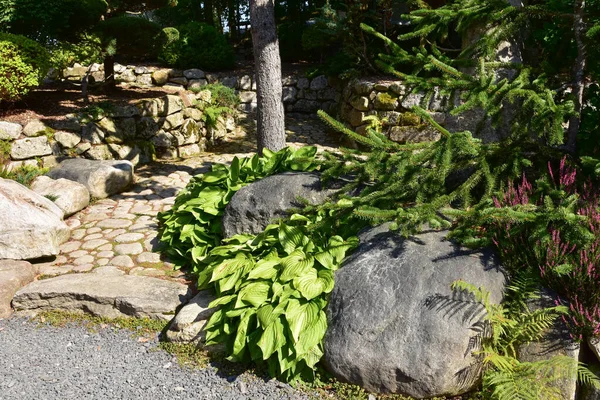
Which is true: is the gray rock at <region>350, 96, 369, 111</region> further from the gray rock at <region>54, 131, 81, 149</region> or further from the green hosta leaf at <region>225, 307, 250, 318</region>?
the green hosta leaf at <region>225, 307, 250, 318</region>

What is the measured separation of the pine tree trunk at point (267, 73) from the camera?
7.31 meters

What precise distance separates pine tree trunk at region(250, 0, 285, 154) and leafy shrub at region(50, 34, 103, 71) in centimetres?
365

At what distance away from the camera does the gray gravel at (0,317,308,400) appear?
3930 mm

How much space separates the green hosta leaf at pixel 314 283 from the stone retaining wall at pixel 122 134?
5.95 meters

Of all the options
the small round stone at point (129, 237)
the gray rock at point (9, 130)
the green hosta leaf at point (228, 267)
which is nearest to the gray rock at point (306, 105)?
the gray rock at point (9, 130)

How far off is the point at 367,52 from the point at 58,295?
8.92 metres

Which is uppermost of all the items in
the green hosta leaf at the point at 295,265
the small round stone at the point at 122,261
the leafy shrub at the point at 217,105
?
the leafy shrub at the point at 217,105

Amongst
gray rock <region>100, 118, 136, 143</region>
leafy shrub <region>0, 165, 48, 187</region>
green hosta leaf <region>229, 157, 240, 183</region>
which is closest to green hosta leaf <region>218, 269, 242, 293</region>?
green hosta leaf <region>229, 157, 240, 183</region>

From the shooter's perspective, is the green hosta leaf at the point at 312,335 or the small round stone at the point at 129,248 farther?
the small round stone at the point at 129,248

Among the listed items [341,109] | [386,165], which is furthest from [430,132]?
[386,165]

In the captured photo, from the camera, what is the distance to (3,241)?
5711 millimetres

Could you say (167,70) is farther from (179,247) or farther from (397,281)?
(397,281)

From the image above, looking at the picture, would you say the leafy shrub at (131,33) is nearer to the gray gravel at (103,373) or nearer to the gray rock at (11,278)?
the gray rock at (11,278)

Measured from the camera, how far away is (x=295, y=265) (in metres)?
4.41
